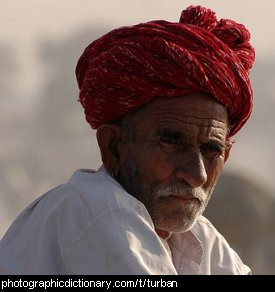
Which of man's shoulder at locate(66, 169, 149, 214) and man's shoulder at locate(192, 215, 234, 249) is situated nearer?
man's shoulder at locate(66, 169, 149, 214)

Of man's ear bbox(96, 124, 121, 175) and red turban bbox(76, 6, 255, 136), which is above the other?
red turban bbox(76, 6, 255, 136)

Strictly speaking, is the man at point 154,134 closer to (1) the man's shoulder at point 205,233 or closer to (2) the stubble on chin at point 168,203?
(2) the stubble on chin at point 168,203

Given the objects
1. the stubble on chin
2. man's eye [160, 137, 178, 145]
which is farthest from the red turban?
the stubble on chin

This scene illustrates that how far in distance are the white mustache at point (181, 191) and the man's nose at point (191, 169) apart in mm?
25

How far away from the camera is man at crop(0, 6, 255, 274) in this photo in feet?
19.2

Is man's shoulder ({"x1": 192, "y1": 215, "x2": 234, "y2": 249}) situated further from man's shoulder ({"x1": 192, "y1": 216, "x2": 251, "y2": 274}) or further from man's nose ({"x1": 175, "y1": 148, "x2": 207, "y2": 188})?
man's nose ({"x1": 175, "y1": 148, "x2": 207, "y2": 188})

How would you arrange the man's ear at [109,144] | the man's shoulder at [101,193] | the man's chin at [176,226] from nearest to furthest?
the man's shoulder at [101,193] → the man's chin at [176,226] → the man's ear at [109,144]

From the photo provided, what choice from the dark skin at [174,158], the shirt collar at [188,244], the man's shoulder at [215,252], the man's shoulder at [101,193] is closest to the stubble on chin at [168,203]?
the dark skin at [174,158]

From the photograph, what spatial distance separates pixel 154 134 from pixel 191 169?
0.26 m

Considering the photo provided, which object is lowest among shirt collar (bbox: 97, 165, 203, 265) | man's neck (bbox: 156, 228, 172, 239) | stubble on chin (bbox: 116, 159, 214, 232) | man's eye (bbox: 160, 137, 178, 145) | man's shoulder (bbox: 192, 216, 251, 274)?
man's shoulder (bbox: 192, 216, 251, 274)

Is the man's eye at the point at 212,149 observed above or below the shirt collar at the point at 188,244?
above

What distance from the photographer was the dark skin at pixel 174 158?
6.15 meters
